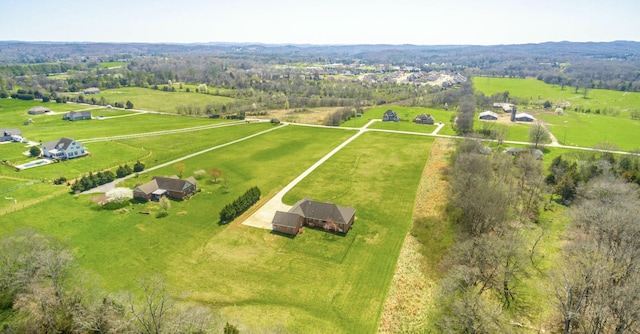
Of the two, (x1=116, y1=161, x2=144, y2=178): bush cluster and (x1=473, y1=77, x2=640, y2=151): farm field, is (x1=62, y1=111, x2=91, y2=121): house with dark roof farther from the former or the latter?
(x1=473, y1=77, x2=640, y2=151): farm field

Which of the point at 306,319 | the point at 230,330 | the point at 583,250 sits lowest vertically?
the point at 306,319

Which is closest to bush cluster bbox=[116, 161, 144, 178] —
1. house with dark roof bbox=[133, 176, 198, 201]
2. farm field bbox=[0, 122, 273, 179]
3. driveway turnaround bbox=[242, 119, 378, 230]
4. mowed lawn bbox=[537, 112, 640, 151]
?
farm field bbox=[0, 122, 273, 179]

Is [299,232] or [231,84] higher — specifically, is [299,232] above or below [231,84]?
below

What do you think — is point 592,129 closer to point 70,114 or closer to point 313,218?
point 313,218

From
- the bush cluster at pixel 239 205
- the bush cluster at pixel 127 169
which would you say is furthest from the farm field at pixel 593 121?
the bush cluster at pixel 127 169

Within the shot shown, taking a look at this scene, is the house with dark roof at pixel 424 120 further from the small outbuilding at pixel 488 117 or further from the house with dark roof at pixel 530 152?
the house with dark roof at pixel 530 152

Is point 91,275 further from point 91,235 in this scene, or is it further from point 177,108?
point 177,108

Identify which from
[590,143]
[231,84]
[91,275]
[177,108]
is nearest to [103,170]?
[91,275]
